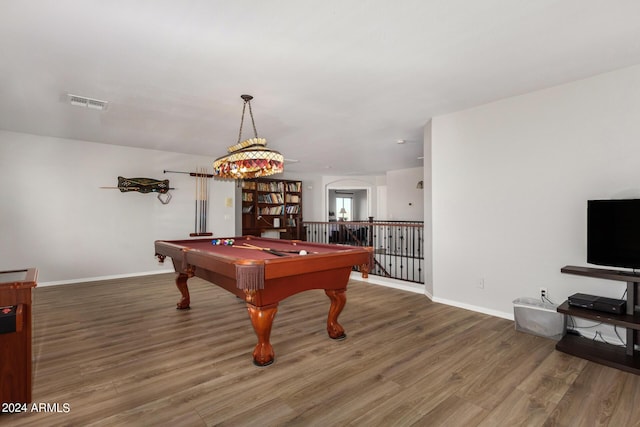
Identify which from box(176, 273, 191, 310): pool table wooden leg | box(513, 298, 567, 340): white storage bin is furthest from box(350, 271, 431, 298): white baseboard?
box(176, 273, 191, 310): pool table wooden leg

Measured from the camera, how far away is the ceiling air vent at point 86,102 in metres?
3.35

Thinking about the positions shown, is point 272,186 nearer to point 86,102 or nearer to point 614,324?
point 86,102

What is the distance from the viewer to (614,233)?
8.50 ft

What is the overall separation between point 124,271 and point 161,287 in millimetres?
1322

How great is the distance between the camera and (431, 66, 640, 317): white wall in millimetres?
2809

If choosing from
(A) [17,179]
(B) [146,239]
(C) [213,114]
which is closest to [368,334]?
(C) [213,114]

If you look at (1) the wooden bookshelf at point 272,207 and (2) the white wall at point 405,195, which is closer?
(1) the wooden bookshelf at point 272,207

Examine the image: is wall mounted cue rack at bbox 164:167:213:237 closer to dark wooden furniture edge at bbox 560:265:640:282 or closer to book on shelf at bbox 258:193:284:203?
book on shelf at bbox 258:193:284:203

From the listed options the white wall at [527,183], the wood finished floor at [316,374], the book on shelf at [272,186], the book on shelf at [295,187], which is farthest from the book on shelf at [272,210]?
the white wall at [527,183]

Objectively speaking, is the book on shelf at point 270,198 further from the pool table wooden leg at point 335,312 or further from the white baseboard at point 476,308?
the pool table wooden leg at point 335,312

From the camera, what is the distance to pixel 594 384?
83.1 inches

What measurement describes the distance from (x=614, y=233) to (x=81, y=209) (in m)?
7.07

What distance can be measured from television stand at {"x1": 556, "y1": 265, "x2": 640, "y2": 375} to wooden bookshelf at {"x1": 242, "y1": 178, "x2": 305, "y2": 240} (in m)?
6.85

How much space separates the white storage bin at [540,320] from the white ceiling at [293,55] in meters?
2.16
